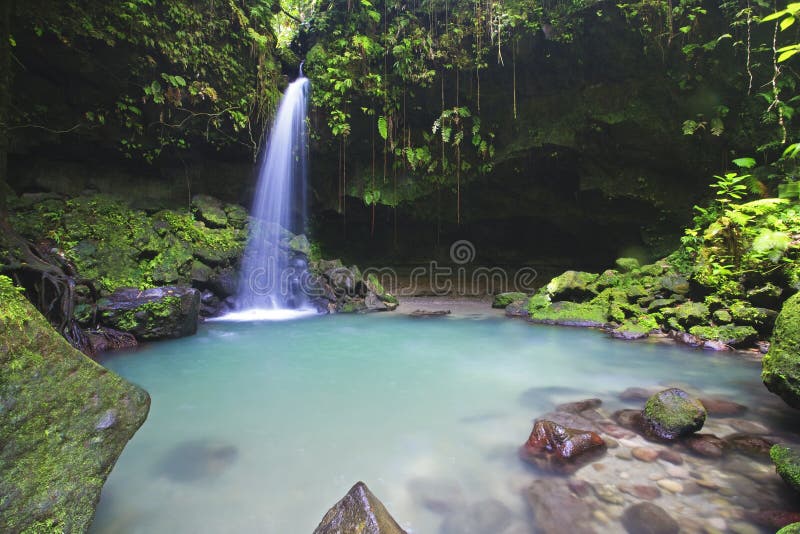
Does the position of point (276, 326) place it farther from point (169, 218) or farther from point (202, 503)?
point (202, 503)

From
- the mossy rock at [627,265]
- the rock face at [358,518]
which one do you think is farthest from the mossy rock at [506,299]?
the rock face at [358,518]

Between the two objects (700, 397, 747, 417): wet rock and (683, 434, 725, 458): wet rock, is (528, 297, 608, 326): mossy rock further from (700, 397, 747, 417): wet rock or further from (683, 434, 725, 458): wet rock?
(683, 434, 725, 458): wet rock

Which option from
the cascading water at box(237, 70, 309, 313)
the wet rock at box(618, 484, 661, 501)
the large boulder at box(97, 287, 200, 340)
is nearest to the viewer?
the wet rock at box(618, 484, 661, 501)

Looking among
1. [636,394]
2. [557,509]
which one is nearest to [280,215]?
[636,394]

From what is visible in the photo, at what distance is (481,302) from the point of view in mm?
11758

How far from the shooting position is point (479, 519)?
6.32 ft

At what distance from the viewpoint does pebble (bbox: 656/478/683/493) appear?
6.91 ft

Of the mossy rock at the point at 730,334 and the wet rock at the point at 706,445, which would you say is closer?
the wet rock at the point at 706,445

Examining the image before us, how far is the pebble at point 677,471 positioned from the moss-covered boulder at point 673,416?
1.34ft

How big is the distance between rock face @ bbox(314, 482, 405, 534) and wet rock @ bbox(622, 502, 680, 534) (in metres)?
1.19

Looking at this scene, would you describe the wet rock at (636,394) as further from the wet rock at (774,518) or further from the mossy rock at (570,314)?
the mossy rock at (570,314)

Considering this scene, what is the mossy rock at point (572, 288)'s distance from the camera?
8453mm

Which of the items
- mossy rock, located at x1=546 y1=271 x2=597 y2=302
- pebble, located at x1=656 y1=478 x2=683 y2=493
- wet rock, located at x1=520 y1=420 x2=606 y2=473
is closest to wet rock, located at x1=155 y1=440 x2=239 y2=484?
wet rock, located at x1=520 y1=420 x2=606 y2=473

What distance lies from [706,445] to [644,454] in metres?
0.51
